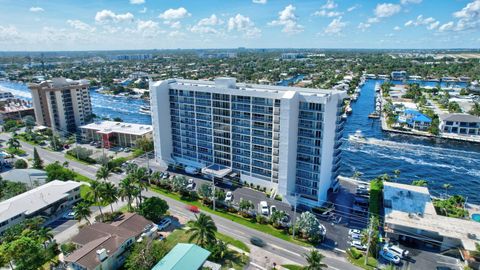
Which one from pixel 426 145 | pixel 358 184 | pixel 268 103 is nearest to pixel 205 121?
pixel 268 103

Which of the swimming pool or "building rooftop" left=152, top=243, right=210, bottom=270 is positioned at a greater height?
"building rooftop" left=152, top=243, right=210, bottom=270

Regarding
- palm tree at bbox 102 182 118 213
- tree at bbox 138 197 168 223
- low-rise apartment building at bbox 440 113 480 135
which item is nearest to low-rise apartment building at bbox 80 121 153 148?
palm tree at bbox 102 182 118 213

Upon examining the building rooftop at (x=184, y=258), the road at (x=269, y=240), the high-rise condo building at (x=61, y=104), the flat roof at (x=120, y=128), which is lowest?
the road at (x=269, y=240)

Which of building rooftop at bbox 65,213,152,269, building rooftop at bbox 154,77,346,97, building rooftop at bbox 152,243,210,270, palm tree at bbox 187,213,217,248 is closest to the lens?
building rooftop at bbox 152,243,210,270

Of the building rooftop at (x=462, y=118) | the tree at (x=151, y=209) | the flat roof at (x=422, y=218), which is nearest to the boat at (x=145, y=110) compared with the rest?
the tree at (x=151, y=209)

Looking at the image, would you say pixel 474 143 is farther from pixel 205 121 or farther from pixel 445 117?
pixel 205 121

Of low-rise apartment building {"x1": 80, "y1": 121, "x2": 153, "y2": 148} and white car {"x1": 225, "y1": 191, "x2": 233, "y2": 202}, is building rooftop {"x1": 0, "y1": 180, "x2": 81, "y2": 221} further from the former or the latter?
low-rise apartment building {"x1": 80, "y1": 121, "x2": 153, "y2": 148}

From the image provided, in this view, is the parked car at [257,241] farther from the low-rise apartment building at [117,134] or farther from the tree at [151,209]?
the low-rise apartment building at [117,134]

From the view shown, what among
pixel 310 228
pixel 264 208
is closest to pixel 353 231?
pixel 310 228
